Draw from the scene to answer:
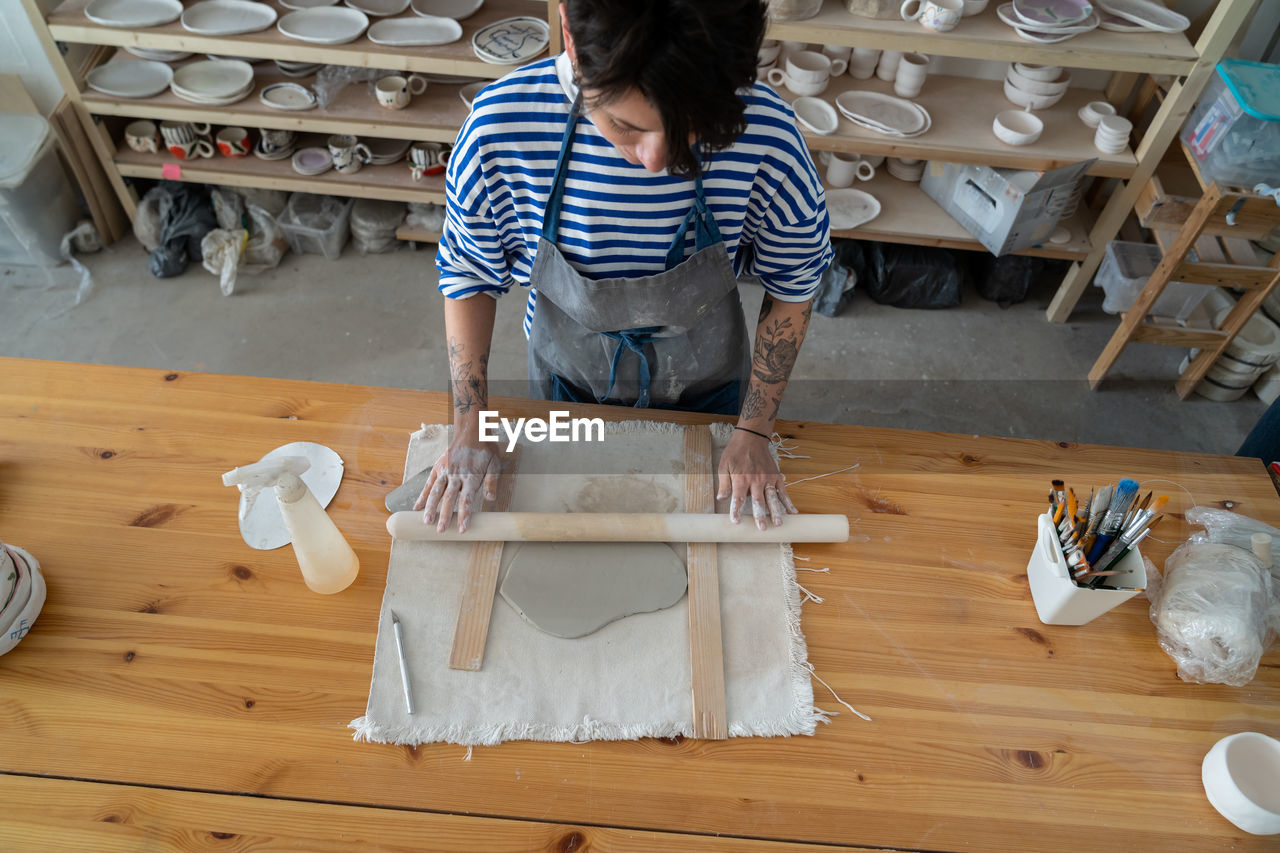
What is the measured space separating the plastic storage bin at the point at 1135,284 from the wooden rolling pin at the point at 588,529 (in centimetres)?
238

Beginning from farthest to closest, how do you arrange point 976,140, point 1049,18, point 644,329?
point 976,140 < point 1049,18 < point 644,329

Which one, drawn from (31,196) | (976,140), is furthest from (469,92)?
(976,140)

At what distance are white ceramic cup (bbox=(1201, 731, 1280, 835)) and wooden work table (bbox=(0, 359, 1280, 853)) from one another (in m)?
0.02

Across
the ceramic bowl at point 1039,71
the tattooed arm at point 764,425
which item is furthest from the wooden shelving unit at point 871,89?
the tattooed arm at point 764,425

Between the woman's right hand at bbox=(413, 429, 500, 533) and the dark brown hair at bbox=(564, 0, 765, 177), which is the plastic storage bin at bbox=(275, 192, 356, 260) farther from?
the dark brown hair at bbox=(564, 0, 765, 177)

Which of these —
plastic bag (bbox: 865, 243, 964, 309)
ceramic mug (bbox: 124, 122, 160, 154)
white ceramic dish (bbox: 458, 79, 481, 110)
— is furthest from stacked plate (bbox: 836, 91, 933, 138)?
ceramic mug (bbox: 124, 122, 160, 154)

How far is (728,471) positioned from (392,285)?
2354 millimetres

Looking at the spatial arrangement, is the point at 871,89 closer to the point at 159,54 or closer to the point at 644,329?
the point at 644,329

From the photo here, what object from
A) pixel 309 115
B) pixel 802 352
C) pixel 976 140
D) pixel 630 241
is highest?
pixel 630 241

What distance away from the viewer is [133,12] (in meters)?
2.77

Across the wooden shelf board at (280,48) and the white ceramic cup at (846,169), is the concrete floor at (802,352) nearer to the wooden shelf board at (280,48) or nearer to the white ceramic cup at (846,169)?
the white ceramic cup at (846,169)

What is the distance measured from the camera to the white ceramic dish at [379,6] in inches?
112

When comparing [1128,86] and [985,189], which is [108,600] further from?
[1128,86]

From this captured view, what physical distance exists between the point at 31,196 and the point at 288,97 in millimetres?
1077
